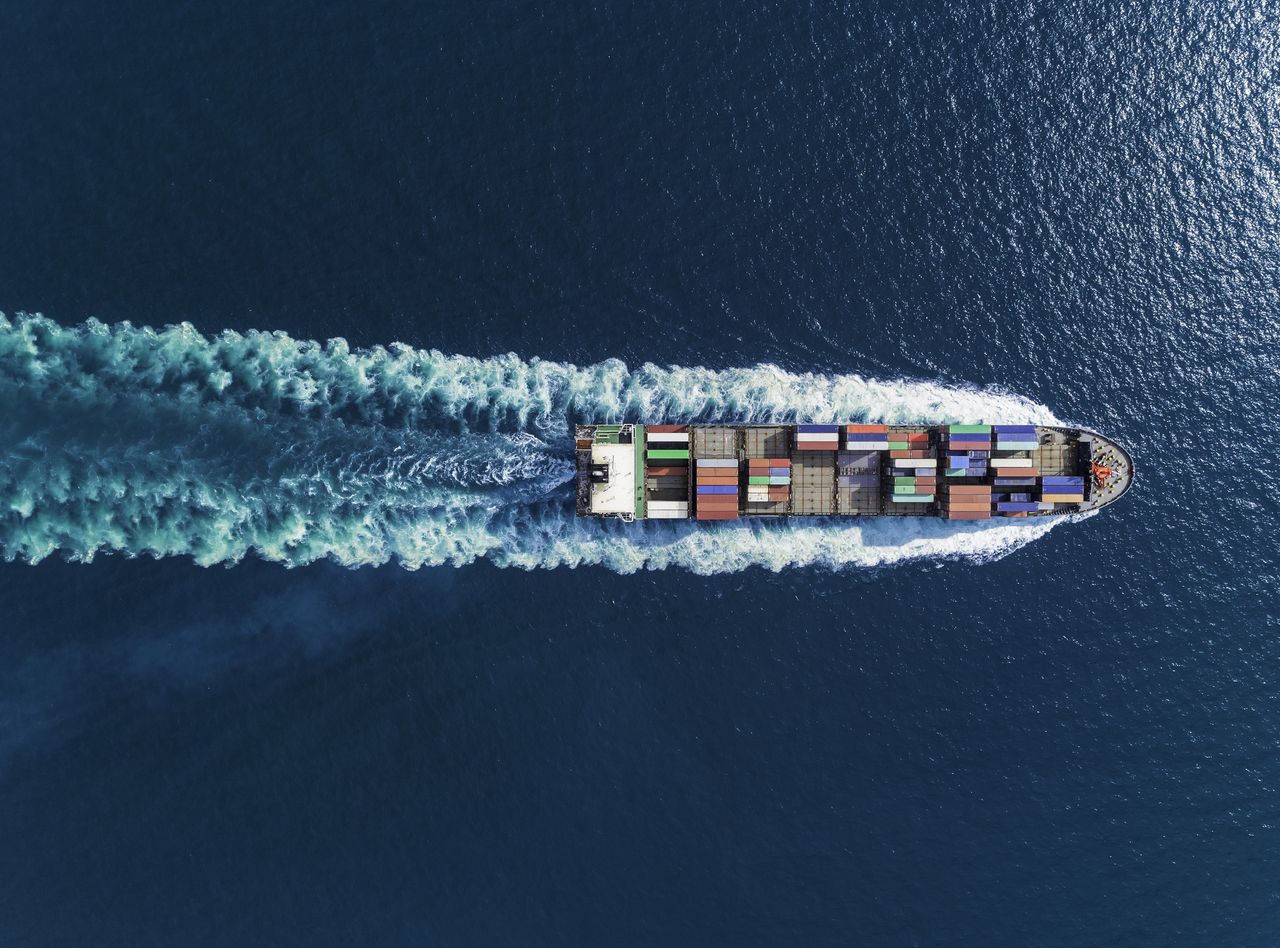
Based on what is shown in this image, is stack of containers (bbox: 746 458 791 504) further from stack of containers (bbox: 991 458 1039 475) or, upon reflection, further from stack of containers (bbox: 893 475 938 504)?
stack of containers (bbox: 991 458 1039 475)

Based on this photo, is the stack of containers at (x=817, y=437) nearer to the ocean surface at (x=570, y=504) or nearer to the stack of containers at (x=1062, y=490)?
the ocean surface at (x=570, y=504)

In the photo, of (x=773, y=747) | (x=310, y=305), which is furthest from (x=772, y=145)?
(x=773, y=747)

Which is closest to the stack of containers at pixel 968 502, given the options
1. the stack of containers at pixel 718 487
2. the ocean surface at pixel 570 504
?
the ocean surface at pixel 570 504

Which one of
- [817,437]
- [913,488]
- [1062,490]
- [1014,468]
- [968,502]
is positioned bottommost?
[968,502]

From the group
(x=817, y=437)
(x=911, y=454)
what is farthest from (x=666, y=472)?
(x=911, y=454)

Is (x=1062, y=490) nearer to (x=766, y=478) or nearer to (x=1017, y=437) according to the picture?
(x=1017, y=437)
